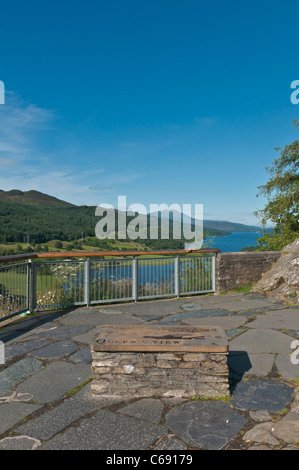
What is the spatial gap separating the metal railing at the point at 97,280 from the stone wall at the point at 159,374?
3.06 meters

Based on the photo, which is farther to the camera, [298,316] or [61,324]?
[298,316]

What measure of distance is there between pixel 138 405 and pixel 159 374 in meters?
0.32

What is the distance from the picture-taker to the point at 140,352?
2.95m

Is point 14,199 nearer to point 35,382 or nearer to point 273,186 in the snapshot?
point 273,186

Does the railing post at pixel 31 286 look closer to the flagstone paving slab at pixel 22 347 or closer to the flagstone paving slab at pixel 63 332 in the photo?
the flagstone paving slab at pixel 63 332

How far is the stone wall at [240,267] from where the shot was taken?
27.6 feet

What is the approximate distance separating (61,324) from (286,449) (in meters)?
4.07

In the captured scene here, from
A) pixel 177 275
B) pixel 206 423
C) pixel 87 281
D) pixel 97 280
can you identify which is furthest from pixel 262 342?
pixel 97 280

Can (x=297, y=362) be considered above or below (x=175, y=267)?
below

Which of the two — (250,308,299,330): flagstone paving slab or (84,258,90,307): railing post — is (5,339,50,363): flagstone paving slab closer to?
(84,258,90,307): railing post

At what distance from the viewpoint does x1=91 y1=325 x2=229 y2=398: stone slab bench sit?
291 centimetres

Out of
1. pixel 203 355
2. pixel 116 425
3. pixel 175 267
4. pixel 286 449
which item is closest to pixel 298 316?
pixel 175 267

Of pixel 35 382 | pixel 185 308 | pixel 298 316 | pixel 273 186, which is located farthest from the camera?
pixel 273 186

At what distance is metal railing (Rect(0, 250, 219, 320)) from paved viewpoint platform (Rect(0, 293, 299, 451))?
99 cm
